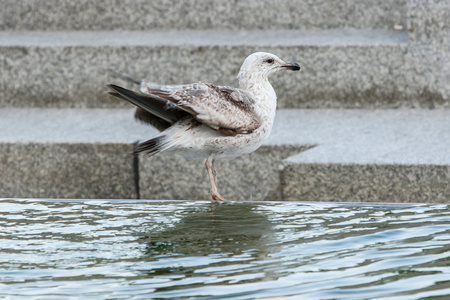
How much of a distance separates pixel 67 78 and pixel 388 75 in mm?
2788

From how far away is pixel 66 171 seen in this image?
5.69 m

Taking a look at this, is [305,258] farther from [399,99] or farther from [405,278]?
[399,99]

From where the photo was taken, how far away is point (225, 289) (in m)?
2.21

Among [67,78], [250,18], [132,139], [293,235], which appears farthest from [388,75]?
[293,235]

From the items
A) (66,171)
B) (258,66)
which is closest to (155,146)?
(258,66)

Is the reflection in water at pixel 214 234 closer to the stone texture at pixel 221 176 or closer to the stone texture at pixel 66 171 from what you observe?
the stone texture at pixel 221 176

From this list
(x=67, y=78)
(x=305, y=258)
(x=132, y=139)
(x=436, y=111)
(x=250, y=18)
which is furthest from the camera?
(x=250, y=18)

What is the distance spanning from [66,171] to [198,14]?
85.3 inches

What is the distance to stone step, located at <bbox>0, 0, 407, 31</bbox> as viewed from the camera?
22.3 feet

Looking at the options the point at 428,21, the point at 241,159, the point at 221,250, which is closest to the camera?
the point at 221,250

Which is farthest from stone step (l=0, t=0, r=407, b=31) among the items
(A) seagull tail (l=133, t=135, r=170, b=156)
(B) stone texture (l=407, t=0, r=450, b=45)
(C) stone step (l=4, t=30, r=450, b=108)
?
(A) seagull tail (l=133, t=135, r=170, b=156)

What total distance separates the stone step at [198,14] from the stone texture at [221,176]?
192 cm

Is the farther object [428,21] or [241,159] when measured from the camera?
[428,21]

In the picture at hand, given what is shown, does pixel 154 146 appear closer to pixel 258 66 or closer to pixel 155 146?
pixel 155 146
